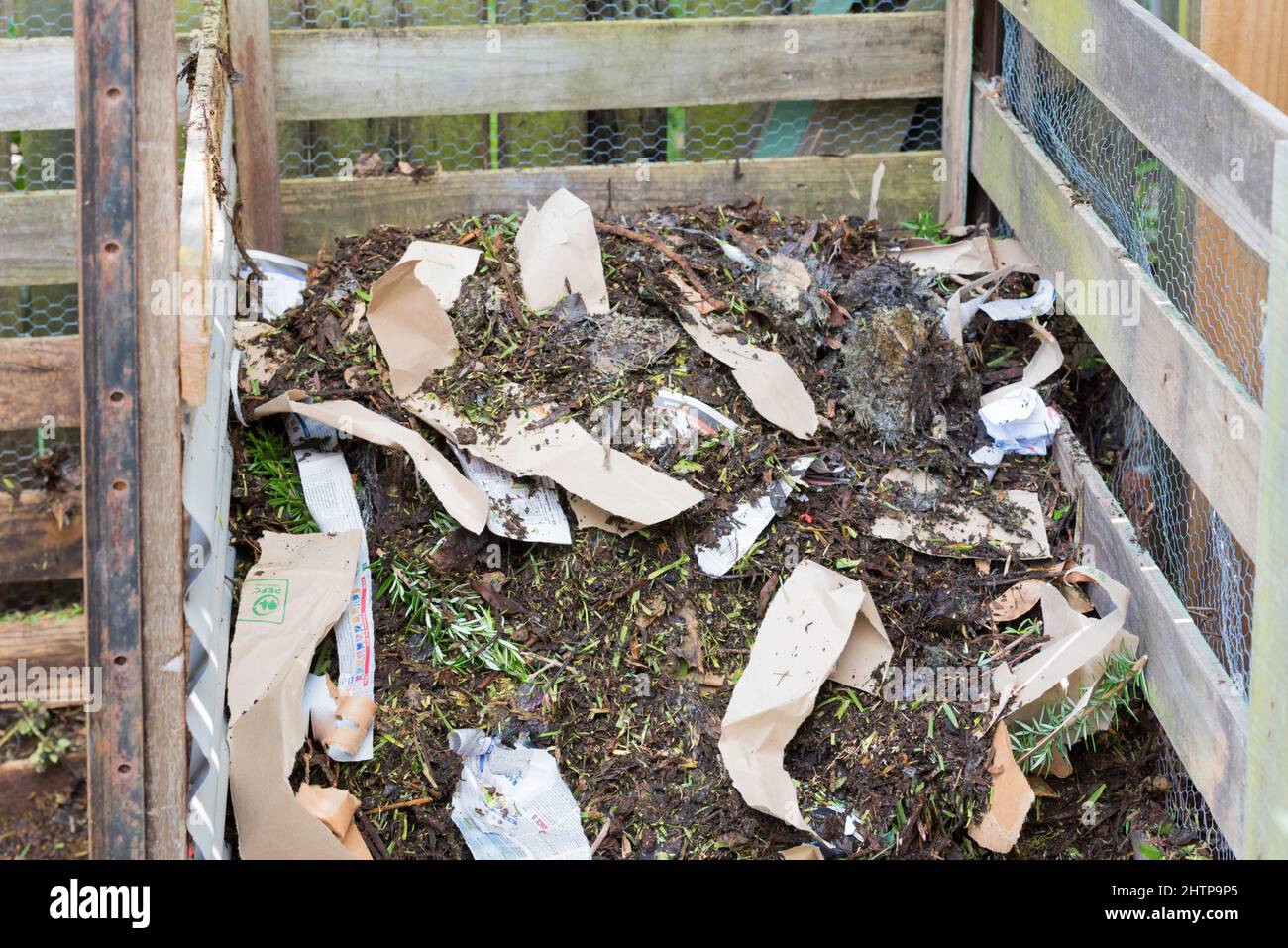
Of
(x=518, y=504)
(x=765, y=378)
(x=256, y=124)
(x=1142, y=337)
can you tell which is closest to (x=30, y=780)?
(x=518, y=504)

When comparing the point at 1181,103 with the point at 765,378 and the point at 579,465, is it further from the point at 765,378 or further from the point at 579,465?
the point at 579,465

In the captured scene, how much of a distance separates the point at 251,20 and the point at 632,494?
5.85 feet

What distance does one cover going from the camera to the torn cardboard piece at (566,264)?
3.14 m

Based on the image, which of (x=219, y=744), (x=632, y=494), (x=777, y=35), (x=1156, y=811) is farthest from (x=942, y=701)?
(x=777, y=35)

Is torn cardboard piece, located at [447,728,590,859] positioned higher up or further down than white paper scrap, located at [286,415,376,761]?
further down

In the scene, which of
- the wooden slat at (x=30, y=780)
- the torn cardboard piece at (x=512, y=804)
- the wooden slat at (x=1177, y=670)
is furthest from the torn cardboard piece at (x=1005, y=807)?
the wooden slat at (x=30, y=780)

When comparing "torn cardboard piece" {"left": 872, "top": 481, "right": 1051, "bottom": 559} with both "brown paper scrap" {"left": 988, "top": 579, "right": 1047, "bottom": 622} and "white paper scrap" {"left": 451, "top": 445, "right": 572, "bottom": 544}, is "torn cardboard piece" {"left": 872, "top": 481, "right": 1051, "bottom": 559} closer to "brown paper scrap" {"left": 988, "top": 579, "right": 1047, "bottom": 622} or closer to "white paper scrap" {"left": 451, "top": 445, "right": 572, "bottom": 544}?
"brown paper scrap" {"left": 988, "top": 579, "right": 1047, "bottom": 622}

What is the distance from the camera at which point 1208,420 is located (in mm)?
2189

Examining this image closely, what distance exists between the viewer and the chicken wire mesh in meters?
2.35

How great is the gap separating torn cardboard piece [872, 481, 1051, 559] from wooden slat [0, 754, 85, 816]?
1.71 m

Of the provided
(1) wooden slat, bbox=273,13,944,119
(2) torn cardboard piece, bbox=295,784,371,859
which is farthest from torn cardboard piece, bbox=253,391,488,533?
(1) wooden slat, bbox=273,13,944,119

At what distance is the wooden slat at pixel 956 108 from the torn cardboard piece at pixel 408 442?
1.82 meters

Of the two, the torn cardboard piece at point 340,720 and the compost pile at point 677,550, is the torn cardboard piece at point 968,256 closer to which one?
the compost pile at point 677,550

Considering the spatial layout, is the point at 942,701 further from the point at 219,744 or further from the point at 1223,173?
the point at 219,744
